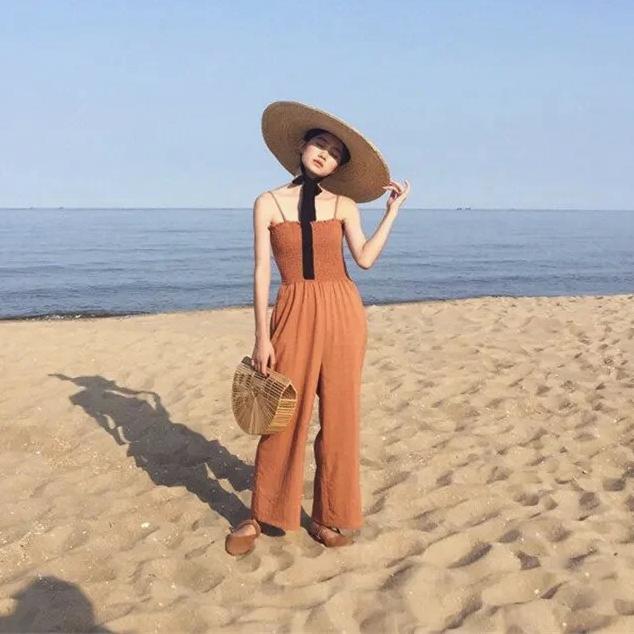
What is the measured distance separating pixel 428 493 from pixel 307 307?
1.65 metres

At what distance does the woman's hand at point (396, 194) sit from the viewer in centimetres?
347

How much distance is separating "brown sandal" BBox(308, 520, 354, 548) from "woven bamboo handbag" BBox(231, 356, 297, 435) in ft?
2.23

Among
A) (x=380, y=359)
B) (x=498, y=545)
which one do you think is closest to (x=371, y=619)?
(x=498, y=545)

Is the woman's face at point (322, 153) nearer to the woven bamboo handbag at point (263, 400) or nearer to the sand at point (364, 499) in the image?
the woven bamboo handbag at point (263, 400)

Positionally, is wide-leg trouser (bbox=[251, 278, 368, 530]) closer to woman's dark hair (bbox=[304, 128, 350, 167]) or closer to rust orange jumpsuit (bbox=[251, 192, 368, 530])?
rust orange jumpsuit (bbox=[251, 192, 368, 530])

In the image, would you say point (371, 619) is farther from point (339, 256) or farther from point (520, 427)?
point (520, 427)

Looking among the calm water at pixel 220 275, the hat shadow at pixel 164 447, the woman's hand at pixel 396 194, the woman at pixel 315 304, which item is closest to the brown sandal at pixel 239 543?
the woman at pixel 315 304

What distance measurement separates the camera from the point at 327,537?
3.73 meters

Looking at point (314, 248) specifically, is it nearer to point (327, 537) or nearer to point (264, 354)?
point (264, 354)

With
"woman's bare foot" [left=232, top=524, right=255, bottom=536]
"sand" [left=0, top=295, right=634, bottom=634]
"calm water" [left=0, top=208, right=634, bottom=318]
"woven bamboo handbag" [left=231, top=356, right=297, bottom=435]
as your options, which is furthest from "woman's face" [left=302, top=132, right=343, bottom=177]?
"calm water" [left=0, top=208, right=634, bottom=318]

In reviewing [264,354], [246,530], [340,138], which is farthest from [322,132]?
[246,530]

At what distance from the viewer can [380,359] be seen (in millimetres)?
7566

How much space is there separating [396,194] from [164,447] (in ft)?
9.44

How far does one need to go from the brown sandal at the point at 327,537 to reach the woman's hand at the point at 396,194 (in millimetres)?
1752
